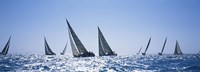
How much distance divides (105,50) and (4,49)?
142 feet

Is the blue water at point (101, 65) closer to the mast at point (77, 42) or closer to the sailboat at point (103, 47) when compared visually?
the mast at point (77, 42)

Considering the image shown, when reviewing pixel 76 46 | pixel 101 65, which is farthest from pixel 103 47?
pixel 101 65

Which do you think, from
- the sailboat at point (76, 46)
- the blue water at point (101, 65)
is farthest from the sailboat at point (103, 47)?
the blue water at point (101, 65)

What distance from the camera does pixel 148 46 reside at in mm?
153000

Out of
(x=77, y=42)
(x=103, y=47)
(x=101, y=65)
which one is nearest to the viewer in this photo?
(x=101, y=65)

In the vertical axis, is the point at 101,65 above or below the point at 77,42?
below

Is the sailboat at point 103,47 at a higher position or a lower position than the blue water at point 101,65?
higher

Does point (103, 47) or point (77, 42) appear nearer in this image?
point (77, 42)

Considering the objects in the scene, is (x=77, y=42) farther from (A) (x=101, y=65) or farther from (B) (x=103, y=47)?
(A) (x=101, y=65)

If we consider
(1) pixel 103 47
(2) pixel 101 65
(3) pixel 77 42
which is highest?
(3) pixel 77 42

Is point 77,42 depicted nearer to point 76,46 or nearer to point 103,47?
point 76,46

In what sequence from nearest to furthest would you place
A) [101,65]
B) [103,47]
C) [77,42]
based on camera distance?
[101,65], [77,42], [103,47]

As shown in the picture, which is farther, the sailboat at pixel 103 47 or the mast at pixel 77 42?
the sailboat at pixel 103 47

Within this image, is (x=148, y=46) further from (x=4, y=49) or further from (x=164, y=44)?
(x=4, y=49)
